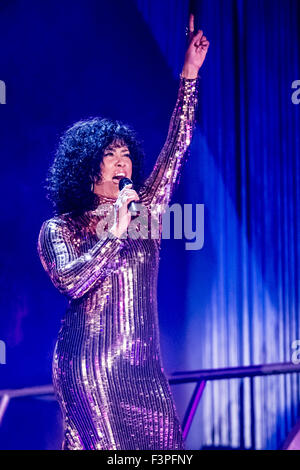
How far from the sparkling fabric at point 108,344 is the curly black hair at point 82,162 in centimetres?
13

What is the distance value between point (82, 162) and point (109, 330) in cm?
52

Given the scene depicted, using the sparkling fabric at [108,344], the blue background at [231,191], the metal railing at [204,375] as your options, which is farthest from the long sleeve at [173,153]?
the blue background at [231,191]

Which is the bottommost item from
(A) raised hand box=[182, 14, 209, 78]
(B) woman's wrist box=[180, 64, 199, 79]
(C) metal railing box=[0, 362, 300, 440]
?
(C) metal railing box=[0, 362, 300, 440]

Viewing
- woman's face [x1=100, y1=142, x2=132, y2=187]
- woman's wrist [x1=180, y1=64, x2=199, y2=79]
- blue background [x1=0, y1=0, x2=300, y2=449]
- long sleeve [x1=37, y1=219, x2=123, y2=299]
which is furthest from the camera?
blue background [x1=0, y1=0, x2=300, y2=449]

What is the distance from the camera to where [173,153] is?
175 centimetres

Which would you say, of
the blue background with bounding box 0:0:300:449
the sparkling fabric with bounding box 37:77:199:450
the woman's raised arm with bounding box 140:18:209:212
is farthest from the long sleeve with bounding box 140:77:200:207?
the blue background with bounding box 0:0:300:449

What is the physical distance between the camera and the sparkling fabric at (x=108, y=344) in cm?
145

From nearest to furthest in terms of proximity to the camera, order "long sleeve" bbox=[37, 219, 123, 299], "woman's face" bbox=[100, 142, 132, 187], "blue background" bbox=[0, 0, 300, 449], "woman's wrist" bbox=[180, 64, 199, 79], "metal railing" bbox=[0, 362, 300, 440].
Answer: "long sleeve" bbox=[37, 219, 123, 299] < "woman's face" bbox=[100, 142, 132, 187] < "woman's wrist" bbox=[180, 64, 199, 79] < "metal railing" bbox=[0, 362, 300, 440] < "blue background" bbox=[0, 0, 300, 449]

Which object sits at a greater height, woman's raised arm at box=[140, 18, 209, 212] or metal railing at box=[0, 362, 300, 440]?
woman's raised arm at box=[140, 18, 209, 212]

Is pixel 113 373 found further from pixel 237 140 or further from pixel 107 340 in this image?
pixel 237 140

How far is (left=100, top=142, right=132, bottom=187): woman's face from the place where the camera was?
5.52 ft

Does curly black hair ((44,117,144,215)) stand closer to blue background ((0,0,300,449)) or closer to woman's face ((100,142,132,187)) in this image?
woman's face ((100,142,132,187))

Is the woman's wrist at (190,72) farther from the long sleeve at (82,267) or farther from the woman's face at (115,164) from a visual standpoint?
the long sleeve at (82,267)

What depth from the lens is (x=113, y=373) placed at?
1.47 m
